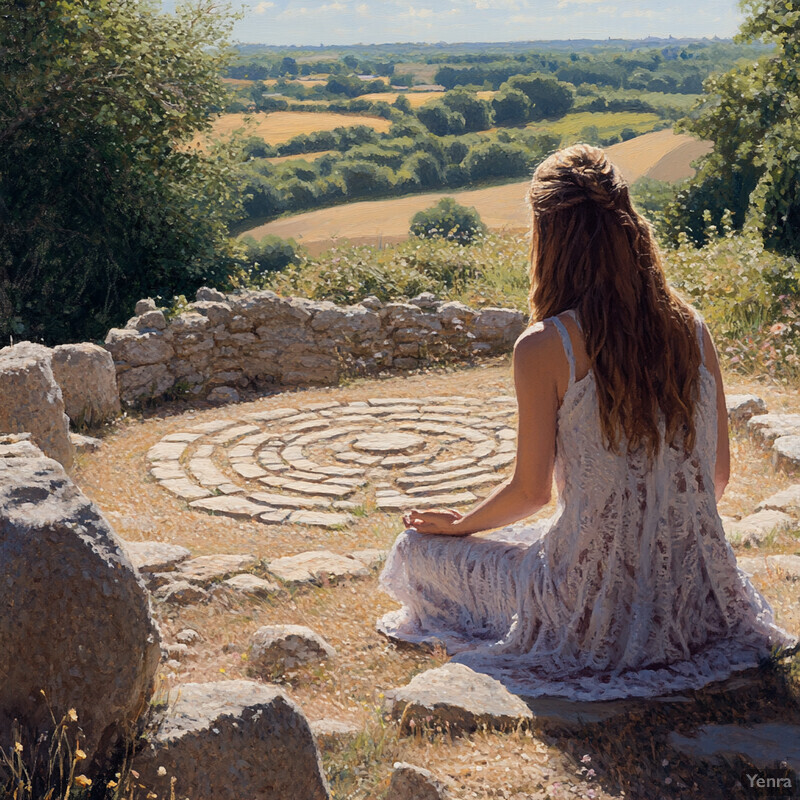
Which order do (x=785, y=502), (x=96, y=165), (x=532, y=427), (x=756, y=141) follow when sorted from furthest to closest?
(x=756, y=141) < (x=96, y=165) < (x=785, y=502) < (x=532, y=427)

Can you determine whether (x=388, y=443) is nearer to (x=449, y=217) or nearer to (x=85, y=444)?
(x=85, y=444)

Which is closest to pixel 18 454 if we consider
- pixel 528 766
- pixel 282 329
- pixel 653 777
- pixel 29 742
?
pixel 29 742

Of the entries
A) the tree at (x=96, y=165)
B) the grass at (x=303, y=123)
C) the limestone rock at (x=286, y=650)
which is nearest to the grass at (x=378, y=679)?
the limestone rock at (x=286, y=650)

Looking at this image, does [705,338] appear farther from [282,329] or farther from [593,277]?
[282,329]

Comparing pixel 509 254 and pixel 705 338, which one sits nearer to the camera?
pixel 705 338

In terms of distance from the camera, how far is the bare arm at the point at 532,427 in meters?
2.86

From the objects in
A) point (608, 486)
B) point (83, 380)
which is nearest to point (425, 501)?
point (608, 486)

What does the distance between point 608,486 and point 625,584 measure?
34 cm

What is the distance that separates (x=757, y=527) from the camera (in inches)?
177

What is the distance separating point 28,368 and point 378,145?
776 inches

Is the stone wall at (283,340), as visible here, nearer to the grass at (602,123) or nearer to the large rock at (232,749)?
the large rock at (232,749)

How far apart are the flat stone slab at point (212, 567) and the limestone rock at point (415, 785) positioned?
2190mm

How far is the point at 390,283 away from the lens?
37.2ft

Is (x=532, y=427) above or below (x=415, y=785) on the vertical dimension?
above
